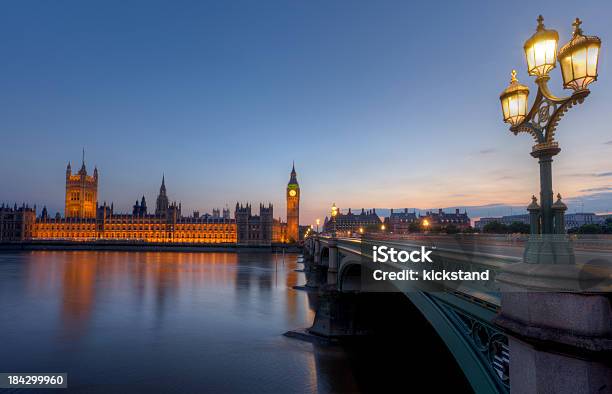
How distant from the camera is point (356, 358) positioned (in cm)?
2361

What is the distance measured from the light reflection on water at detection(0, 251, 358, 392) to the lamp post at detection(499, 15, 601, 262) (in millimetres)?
18103

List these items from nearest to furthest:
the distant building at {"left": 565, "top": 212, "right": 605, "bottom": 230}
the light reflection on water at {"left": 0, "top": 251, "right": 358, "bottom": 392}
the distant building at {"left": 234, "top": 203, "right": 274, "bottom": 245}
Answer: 1. the light reflection on water at {"left": 0, "top": 251, "right": 358, "bottom": 392}
2. the distant building at {"left": 565, "top": 212, "right": 605, "bottom": 230}
3. the distant building at {"left": 234, "top": 203, "right": 274, "bottom": 245}

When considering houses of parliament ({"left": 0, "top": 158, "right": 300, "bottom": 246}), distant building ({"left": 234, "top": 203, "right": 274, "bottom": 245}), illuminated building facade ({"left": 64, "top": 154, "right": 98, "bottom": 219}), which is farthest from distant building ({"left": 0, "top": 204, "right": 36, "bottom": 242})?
distant building ({"left": 234, "top": 203, "right": 274, "bottom": 245})

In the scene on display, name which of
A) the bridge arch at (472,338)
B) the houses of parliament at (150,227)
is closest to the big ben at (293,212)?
the houses of parliament at (150,227)

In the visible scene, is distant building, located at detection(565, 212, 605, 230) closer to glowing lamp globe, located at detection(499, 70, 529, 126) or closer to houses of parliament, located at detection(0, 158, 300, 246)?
glowing lamp globe, located at detection(499, 70, 529, 126)

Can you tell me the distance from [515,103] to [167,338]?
29.6 metres

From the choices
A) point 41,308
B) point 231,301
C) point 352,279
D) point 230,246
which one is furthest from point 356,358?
point 230,246

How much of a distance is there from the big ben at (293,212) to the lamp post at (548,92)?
539 ft

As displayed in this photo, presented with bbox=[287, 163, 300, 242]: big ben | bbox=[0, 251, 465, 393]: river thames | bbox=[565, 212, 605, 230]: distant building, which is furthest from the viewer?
bbox=[287, 163, 300, 242]: big ben

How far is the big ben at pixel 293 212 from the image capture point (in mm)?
179875

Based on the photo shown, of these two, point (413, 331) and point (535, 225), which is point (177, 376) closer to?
point (413, 331)

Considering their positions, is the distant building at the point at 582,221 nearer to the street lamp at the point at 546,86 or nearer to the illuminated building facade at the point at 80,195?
the street lamp at the point at 546,86

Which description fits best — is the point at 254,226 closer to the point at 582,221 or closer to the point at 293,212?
the point at 293,212

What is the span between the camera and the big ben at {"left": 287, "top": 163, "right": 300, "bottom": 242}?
180 meters
